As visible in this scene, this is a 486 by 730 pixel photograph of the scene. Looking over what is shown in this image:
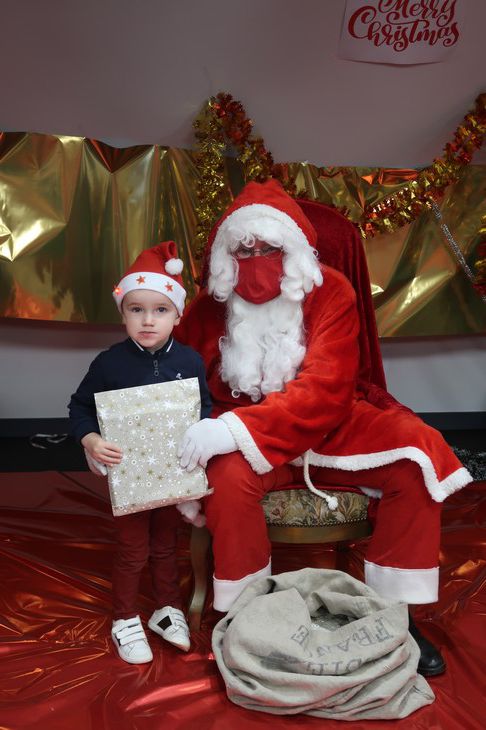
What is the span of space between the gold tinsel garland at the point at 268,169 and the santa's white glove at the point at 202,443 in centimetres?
166

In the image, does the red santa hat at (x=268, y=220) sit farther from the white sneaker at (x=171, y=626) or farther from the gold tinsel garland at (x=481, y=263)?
the gold tinsel garland at (x=481, y=263)

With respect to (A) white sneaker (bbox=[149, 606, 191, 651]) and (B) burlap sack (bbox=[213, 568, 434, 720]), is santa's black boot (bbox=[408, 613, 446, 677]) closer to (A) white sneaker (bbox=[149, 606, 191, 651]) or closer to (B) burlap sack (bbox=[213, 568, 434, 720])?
(B) burlap sack (bbox=[213, 568, 434, 720])

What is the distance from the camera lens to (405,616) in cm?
190

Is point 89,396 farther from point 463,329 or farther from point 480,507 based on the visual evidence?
point 463,329

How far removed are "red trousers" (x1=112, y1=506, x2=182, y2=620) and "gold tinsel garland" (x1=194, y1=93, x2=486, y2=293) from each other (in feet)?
5.65

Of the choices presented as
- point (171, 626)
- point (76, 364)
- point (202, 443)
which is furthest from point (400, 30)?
point (171, 626)

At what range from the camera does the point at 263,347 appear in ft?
7.75

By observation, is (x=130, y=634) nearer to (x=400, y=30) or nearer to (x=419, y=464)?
(x=419, y=464)

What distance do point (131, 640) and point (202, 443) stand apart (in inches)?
23.4

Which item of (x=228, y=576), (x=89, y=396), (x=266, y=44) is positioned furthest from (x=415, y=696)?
(x=266, y=44)

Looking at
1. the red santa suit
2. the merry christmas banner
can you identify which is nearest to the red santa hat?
the red santa suit

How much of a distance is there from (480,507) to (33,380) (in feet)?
7.72

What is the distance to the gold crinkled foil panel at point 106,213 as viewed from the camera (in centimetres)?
346

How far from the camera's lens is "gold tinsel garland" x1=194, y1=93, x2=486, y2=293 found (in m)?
3.46
